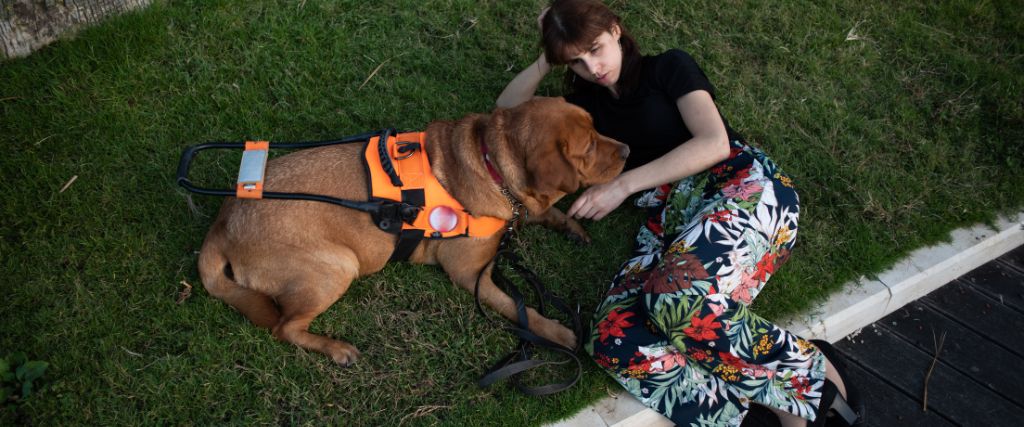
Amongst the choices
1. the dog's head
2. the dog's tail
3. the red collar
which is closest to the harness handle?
the dog's tail

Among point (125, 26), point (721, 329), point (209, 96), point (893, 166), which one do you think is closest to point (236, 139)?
point (209, 96)

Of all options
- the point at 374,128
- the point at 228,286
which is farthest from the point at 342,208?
the point at 374,128

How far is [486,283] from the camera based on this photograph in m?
4.03

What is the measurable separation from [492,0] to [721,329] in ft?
12.6

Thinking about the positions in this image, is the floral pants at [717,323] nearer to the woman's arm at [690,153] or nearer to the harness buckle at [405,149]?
the woman's arm at [690,153]

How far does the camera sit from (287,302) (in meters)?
3.64

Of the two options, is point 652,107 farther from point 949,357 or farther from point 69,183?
point 69,183

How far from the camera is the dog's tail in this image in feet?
11.9

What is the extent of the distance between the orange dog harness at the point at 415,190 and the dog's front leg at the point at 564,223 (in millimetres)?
766

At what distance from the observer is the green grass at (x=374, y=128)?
362cm

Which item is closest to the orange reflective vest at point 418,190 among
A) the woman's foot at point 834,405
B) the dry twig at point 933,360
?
the woman's foot at point 834,405

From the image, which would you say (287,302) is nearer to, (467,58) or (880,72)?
(467,58)

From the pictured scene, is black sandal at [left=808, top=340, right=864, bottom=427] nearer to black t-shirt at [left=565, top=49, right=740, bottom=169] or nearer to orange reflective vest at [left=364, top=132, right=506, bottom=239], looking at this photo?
black t-shirt at [left=565, top=49, right=740, bottom=169]

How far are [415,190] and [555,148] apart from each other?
2.76 feet
